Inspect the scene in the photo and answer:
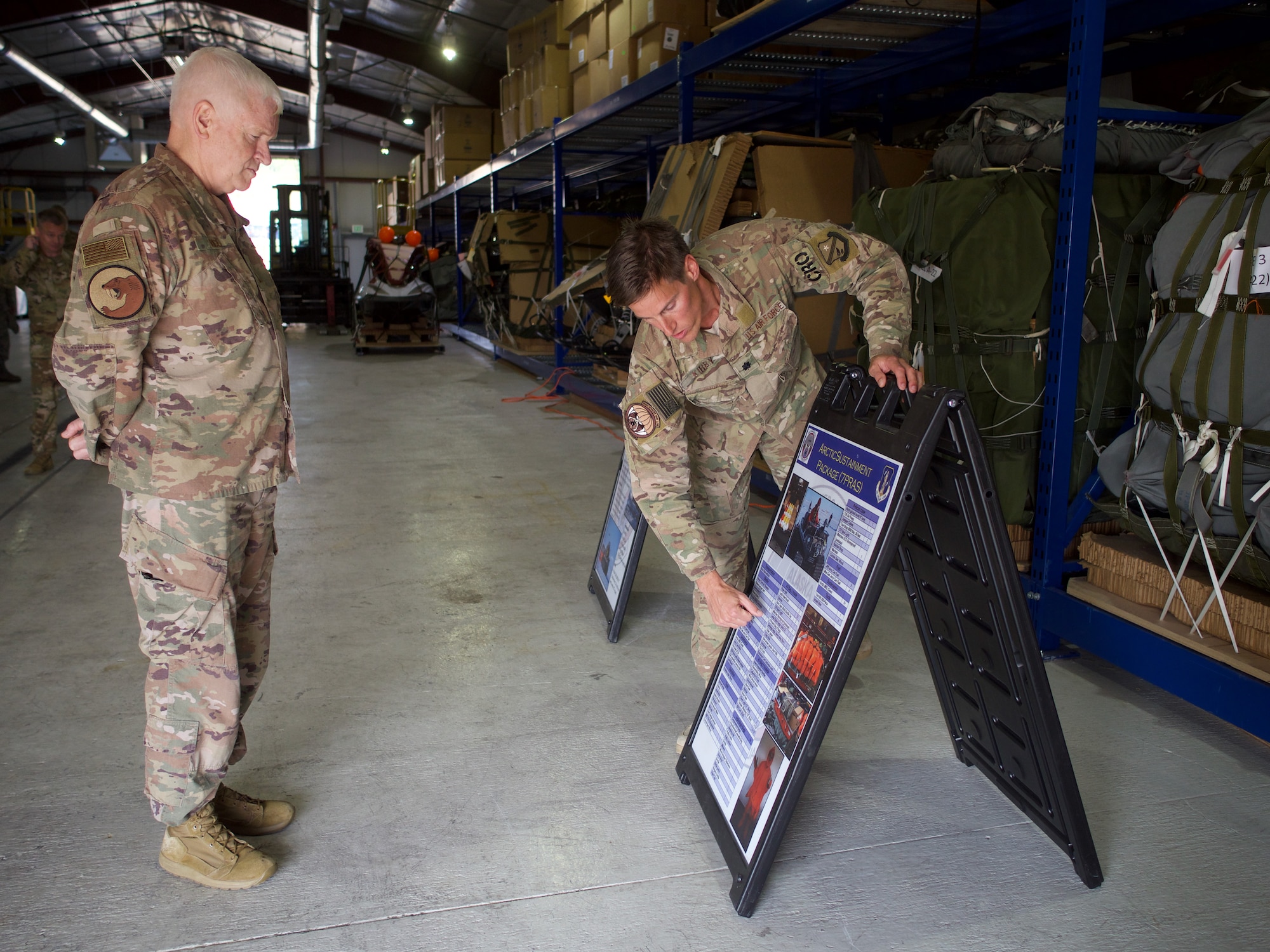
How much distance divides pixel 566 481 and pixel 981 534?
4.31 m

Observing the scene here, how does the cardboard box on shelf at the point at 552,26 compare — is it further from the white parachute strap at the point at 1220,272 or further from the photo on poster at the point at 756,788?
the photo on poster at the point at 756,788

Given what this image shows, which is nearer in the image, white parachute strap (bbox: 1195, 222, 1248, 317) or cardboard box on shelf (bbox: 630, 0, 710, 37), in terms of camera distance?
white parachute strap (bbox: 1195, 222, 1248, 317)

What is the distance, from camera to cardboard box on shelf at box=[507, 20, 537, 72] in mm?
9828

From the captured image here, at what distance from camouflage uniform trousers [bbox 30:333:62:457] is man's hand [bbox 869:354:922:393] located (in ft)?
18.2

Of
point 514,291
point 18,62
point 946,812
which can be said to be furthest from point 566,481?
point 18,62

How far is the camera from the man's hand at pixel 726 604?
2.03 meters

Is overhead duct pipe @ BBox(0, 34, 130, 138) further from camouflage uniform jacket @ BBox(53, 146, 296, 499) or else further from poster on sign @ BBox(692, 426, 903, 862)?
poster on sign @ BBox(692, 426, 903, 862)

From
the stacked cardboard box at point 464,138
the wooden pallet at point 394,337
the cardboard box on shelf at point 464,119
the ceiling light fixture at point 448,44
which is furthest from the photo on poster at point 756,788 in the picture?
the ceiling light fixture at point 448,44

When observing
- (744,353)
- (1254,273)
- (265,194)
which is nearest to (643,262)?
(744,353)

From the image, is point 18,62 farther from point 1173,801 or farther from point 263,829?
point 1173,801

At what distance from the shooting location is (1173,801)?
7.59ft

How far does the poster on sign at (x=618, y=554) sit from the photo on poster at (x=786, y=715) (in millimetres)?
1294

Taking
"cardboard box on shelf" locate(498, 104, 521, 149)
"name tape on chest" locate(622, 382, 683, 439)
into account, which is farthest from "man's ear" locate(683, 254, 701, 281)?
"cardboard box on shelf" locate(498, 104, 521, 149)

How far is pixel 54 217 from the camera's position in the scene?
6.26 m
